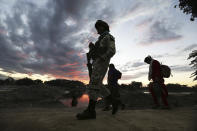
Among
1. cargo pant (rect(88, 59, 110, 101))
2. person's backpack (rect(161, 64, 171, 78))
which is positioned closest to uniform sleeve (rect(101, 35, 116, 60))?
cargo pant (rect(88, 59, 110, 101))

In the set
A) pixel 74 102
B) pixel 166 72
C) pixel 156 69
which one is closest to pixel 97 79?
pixel 156 69

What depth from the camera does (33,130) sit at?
2.19 meters

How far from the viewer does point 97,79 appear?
2959 mm

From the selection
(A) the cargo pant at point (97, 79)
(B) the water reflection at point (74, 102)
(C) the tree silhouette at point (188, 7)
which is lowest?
(B) the water reflection at point (74, 102)

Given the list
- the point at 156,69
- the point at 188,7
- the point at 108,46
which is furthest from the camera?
the point at 188,7

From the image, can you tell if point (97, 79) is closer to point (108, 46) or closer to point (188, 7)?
point (108, 46)

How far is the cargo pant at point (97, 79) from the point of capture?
9.45ft

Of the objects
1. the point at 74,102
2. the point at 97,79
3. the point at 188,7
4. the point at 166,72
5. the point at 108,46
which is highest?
the point at 188,7

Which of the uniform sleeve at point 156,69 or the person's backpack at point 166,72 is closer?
the uniform sleeve at point 156,69

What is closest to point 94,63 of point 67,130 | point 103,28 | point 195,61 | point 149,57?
point 103,28

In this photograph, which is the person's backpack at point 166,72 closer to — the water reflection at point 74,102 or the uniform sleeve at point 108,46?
the uniform sleeve at point 108,46

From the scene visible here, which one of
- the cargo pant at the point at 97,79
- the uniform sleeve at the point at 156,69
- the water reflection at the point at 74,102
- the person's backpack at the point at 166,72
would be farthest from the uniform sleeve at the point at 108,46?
the water reflection at the point at 74,102

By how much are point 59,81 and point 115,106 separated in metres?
103

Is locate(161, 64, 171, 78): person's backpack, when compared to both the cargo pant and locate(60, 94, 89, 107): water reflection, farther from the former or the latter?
locate(60, 94, 89, 107): water reflection
